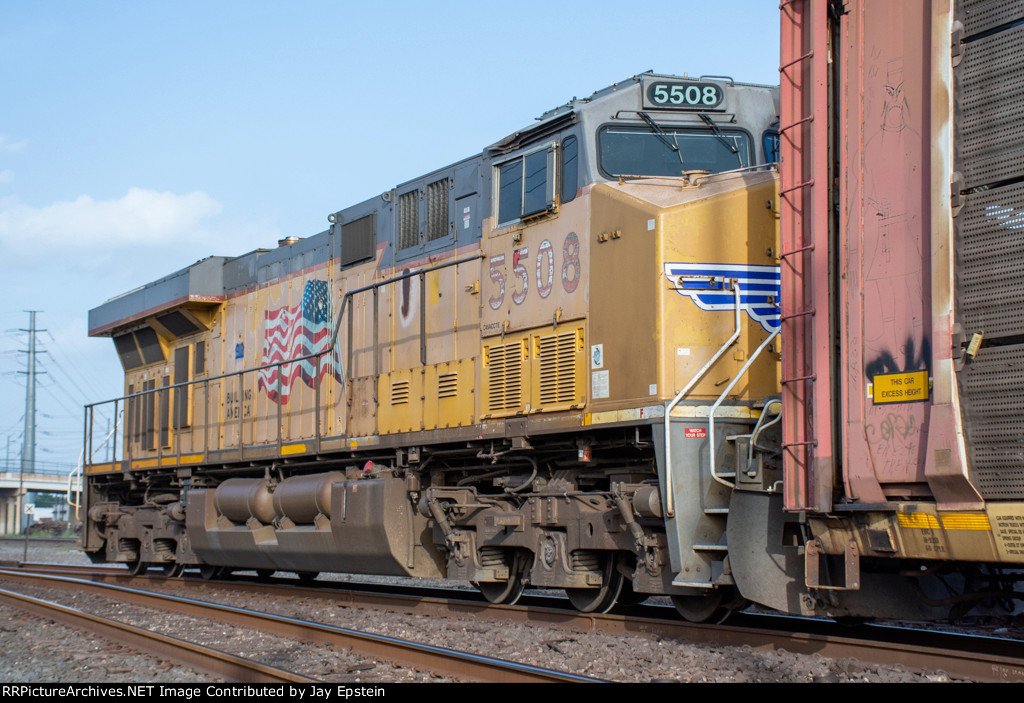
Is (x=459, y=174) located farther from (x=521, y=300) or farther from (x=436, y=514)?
(x=436, y=514)

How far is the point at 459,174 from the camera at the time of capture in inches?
401

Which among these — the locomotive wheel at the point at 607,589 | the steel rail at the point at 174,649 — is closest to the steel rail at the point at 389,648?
the steel rail at the point at 174,649

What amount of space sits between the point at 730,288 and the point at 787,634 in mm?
2516

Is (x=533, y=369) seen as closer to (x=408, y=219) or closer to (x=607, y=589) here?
(x=607, y=589)

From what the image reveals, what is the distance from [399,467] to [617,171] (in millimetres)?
4061

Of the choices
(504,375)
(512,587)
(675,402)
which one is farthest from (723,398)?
(512,587)

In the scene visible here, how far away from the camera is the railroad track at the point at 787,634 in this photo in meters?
5.67

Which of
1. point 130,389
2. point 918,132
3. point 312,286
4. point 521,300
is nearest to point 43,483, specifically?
point 130,389

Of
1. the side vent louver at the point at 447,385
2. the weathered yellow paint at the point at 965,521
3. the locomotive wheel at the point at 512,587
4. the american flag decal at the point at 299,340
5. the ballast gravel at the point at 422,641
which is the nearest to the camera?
the weathered yellow paint at the point at 965,521

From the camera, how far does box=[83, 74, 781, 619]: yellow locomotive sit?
7.55 meters

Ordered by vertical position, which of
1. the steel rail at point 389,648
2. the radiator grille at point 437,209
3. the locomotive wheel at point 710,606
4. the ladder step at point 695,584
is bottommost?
the steel rail at point 389,648

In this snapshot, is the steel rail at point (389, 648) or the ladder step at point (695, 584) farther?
the ladder step at point (695, 584)

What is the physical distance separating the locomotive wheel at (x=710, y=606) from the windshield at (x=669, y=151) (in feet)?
11.0

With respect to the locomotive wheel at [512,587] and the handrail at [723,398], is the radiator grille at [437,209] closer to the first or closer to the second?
the locomotive wheel at [512,587]
